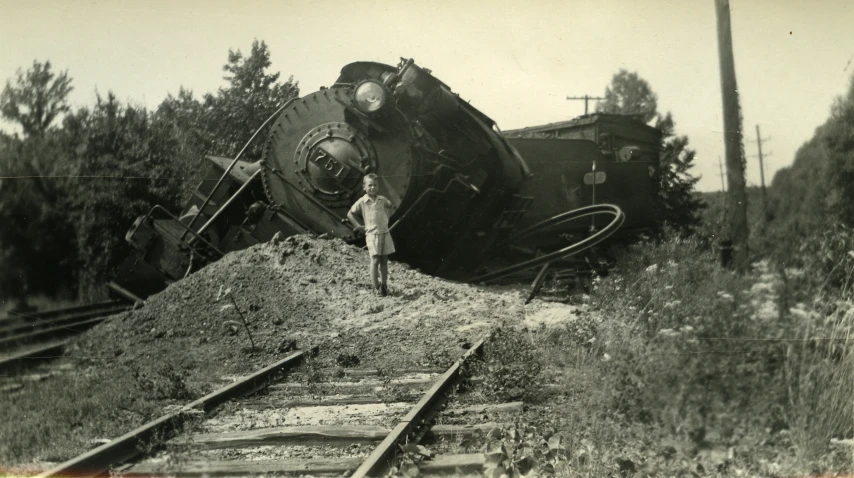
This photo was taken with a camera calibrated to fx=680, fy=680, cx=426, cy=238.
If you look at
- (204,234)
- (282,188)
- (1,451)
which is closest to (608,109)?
(282,188)

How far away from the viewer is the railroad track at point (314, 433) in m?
3.61

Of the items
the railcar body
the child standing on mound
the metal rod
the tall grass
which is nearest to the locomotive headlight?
the child standing on mound

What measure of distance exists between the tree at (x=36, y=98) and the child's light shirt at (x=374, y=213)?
11.4ft

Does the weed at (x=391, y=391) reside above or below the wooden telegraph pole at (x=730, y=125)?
below

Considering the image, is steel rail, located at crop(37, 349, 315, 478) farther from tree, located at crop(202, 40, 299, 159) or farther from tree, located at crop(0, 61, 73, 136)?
tree, located at crop(202, 40, 299, 159)

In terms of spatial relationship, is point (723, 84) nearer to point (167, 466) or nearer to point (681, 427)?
point (681, 427)

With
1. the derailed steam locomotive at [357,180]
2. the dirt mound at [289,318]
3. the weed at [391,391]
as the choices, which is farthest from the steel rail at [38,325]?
the weed at [391,391]

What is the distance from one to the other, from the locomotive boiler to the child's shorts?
0.97 metres

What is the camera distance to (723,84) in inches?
193

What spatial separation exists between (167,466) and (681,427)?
2.70 m

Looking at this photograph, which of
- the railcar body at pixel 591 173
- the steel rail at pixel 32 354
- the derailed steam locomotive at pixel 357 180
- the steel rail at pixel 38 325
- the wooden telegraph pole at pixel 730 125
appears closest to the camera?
the wooden telegraph pole at pixel 730 125

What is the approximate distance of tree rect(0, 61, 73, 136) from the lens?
18.9ft

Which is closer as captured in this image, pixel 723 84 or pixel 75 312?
pixel 723 84

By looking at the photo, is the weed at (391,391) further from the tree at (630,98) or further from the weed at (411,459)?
the tree at (630,98)
